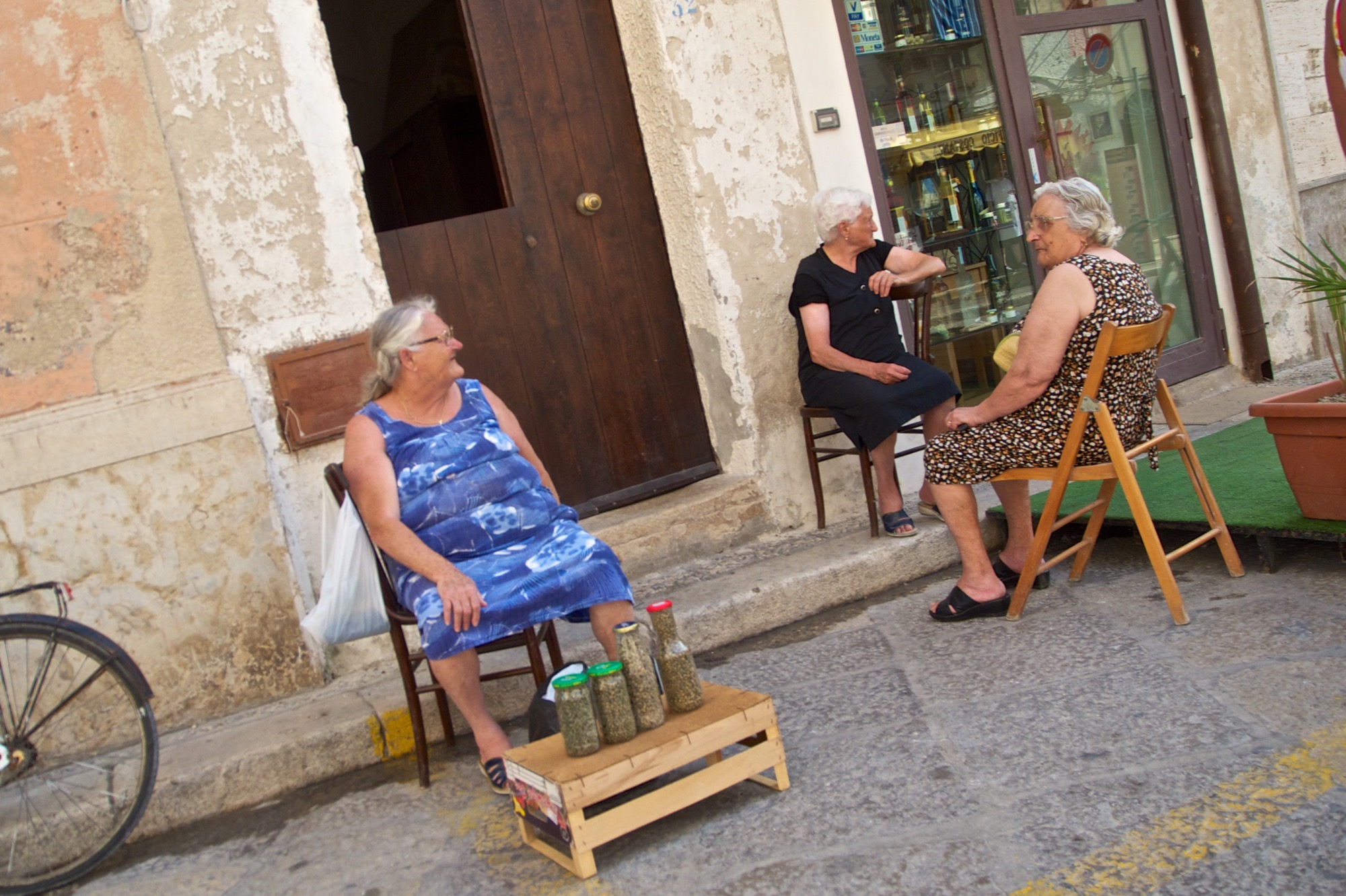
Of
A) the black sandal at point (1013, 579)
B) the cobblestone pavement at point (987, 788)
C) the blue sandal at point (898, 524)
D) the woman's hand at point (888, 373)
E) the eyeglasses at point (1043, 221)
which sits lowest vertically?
the cobblestone pavement at point (987, 788)

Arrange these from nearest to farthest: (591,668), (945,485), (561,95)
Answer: (591,668) → (945,485) → (561,95)

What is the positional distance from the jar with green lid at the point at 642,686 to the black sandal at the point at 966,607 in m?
1.49

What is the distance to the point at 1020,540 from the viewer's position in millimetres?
3984

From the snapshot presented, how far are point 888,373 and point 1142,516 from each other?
1.23m

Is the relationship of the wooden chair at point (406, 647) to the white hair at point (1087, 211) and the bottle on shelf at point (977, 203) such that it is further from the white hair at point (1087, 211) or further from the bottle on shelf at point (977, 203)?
the bottle on shelf at point (977, 203)

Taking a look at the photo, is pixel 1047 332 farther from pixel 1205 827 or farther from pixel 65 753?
pixel 65 753

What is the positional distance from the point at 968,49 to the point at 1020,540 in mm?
3304

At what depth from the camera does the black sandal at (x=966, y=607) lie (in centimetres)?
380

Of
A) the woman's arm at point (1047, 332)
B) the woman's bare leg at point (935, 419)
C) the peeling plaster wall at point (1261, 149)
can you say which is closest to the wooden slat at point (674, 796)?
the woman's arm at point (1047, 332)

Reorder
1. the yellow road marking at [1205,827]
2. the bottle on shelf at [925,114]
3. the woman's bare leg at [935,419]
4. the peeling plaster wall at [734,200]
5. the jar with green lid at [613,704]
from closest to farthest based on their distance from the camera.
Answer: the yellow road marking at [1205,827] < the jar with green lid at [613,704] < the woman's bare leg at [935,419] < the peeling plaster wall at [734,200] < the bottle on shelf at [925,114]

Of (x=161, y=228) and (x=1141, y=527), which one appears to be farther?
(x=161, y=228)

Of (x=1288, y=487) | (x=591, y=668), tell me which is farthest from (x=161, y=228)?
(x=1288, y=487)

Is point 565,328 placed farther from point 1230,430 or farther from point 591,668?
point 1230,430

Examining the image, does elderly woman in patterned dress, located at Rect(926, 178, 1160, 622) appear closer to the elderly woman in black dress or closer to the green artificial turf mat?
the green artificial turf mat
